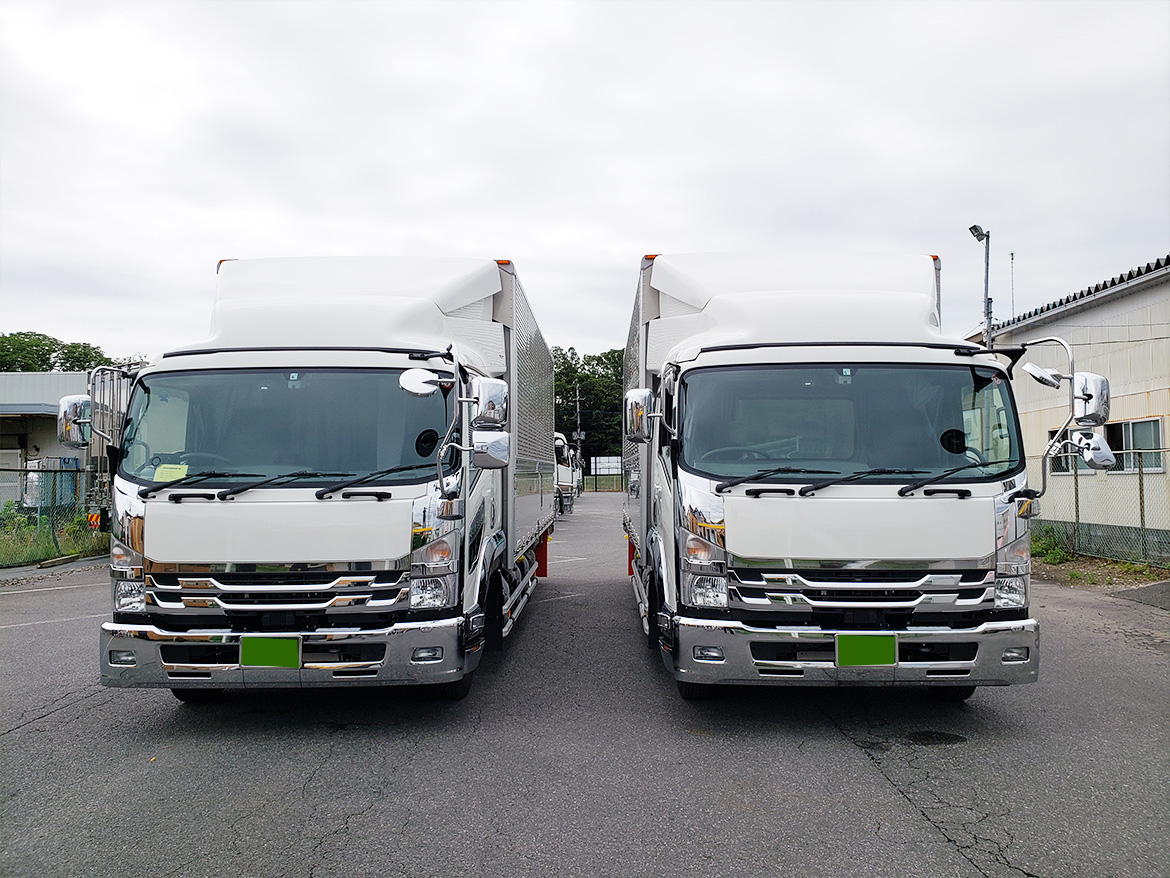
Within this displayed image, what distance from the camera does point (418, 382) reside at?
4.77m

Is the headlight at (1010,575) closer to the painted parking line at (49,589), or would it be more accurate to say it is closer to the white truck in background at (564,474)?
the white truck in background at (564,474)

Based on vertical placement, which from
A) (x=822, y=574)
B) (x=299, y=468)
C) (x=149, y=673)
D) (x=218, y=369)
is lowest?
(x=149, y=673)

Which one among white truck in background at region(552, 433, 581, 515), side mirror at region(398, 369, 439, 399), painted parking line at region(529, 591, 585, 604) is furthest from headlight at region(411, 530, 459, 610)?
white truck in background at region(552, 433, 581, 515)

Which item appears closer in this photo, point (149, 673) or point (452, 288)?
point (149, 673)

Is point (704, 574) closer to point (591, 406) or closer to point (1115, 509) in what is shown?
point (1115, 509)

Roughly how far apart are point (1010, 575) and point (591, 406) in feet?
206

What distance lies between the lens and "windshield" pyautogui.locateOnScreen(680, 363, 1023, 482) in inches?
194

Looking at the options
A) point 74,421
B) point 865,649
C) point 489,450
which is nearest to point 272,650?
point 489,450

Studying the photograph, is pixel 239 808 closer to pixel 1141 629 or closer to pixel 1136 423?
pixel 1141 629

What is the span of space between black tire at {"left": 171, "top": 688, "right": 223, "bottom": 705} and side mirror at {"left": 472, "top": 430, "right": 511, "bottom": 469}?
2.53 meters

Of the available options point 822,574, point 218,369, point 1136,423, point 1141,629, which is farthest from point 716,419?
point 1136,423

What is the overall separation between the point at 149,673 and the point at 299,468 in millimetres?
1400

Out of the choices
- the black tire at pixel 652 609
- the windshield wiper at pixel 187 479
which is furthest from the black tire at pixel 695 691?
the windshield wiper at pixel 187 479

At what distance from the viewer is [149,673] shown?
4.73 m
